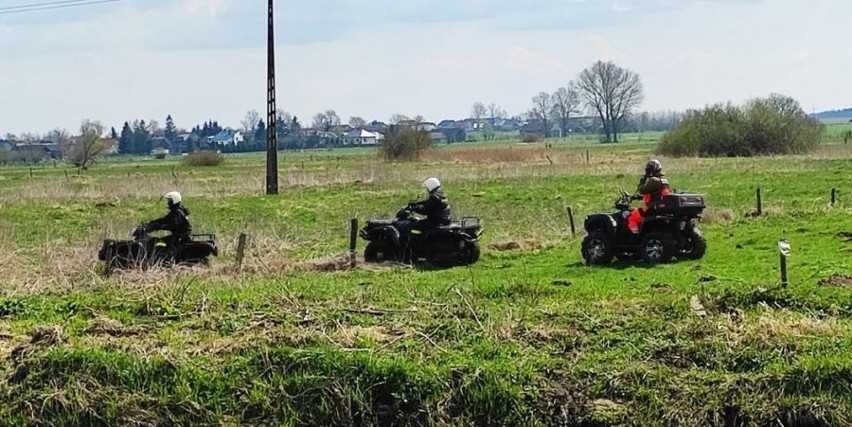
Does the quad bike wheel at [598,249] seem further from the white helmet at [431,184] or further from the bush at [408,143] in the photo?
the bush at [408,143]

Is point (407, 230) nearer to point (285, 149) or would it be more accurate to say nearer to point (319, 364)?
point (319, 364)

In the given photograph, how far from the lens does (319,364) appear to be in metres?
9.55

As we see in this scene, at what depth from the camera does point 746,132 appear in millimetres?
65188

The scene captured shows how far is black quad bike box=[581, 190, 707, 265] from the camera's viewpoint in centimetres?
1664

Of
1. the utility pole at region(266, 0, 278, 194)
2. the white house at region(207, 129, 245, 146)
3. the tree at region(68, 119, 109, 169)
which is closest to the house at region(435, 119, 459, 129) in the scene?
the white house at region(207, 129, 245, 146)

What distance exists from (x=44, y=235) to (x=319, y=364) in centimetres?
1742

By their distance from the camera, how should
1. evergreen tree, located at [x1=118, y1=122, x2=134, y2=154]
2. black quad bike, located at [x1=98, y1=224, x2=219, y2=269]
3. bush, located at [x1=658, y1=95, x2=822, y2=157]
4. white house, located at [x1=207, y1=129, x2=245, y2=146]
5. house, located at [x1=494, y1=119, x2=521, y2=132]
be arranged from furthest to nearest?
house, located at [x1=494, y1=119, x2=521, y2=132] < white house, located at [x1=207, y1=129, x2=245, y2=146] < evergreen tree, located at [x1=118, y1=122, x2=134, y2=154] < bush, located at [x1=658, y1=95, x2=822, y2=157] < black quad bike, located at [x1=98, y1=224, x2=219, y2=269]

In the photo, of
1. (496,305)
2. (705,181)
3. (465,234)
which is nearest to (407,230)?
(465,234)

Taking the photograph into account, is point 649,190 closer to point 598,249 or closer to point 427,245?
point 598,249

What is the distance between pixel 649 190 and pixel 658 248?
0.99 meters

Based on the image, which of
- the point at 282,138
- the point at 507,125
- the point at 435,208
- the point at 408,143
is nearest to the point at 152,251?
the point at 435,208

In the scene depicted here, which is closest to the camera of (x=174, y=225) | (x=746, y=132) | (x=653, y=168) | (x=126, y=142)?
(x=653, y=168)

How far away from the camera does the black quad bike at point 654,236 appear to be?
16641mm

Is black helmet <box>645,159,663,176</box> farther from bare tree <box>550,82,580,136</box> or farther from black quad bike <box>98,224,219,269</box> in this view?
bare tree <box>550,82,580,136</box>
